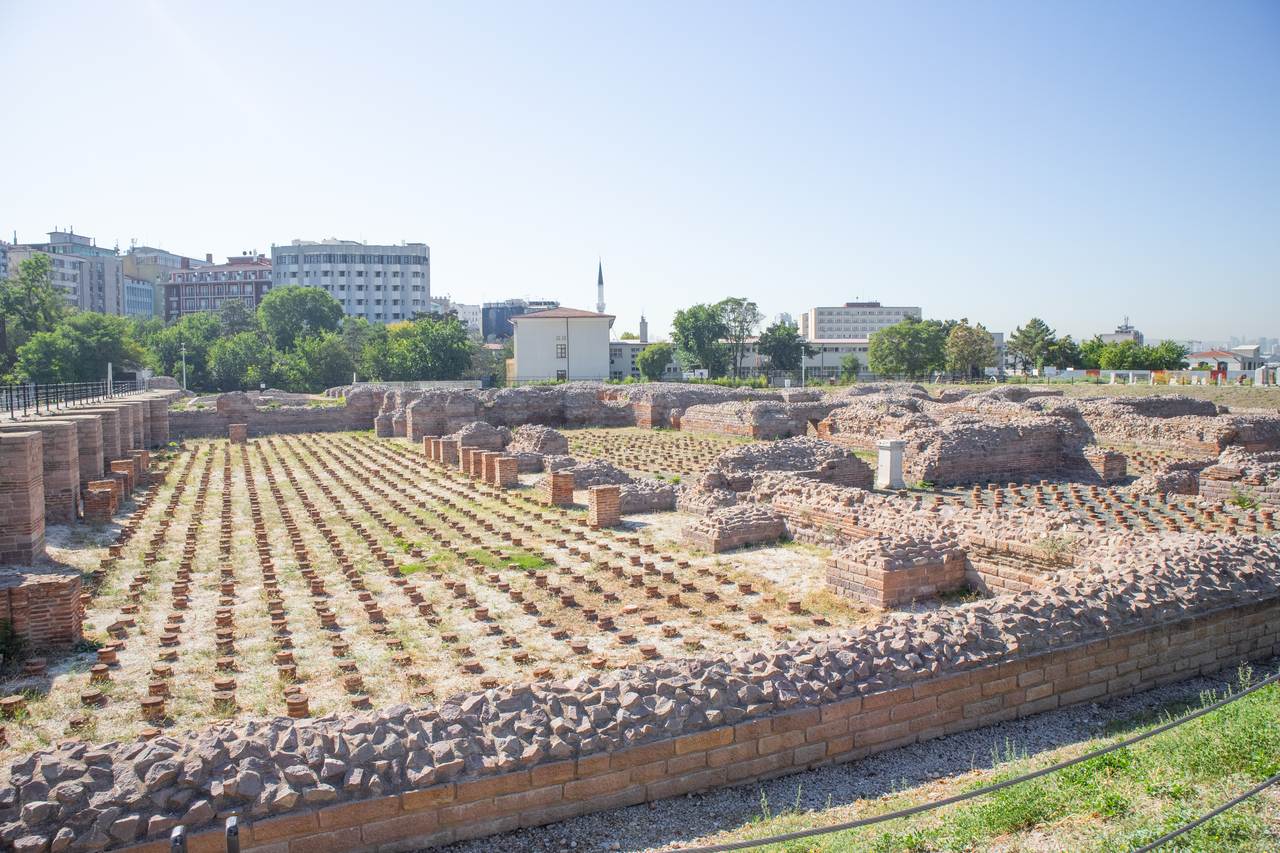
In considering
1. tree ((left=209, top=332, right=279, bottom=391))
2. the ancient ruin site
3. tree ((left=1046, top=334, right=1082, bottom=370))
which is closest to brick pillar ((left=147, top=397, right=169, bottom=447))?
the ancient ruin site

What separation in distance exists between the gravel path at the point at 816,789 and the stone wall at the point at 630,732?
0.07 meters

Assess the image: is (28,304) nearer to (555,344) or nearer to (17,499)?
(555,344)

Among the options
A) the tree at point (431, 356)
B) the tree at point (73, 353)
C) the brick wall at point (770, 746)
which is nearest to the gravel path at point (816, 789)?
the brick wall at point (770, 746)

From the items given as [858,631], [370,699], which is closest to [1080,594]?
[858,631]

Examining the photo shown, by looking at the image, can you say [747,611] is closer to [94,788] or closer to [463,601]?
[463,601]

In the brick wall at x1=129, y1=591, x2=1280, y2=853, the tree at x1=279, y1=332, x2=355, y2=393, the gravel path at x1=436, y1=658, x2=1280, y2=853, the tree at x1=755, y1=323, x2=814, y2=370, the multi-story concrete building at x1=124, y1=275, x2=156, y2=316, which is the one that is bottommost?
the gravel path at x1=436, y1=658, x2=1280, y2=853

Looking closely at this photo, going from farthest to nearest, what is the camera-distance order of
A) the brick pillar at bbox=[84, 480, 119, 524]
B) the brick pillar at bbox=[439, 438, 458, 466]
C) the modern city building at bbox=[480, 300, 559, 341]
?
the modern city building at bbox=[480, 300, 559, 341], the brick pillar at bbox=[439, 438, 458, 466], the brick pillar at bbox=[84, 480, 119, 524]

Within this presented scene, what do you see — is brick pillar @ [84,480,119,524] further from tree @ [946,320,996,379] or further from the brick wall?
tree @ [946,320,996,379]

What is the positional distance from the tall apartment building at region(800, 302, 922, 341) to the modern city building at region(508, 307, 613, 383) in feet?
254

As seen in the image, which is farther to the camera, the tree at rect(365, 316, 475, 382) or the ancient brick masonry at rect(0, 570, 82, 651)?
the tree at rect(365, 316, 475, 382)

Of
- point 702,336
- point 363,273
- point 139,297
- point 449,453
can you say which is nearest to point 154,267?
point 139,297

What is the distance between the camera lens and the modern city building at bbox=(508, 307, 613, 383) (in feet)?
166

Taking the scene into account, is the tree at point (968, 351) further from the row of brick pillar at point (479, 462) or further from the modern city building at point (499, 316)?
the modern city building at point (499, 316)

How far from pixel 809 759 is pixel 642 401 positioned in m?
23.3
